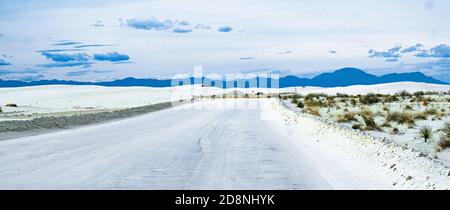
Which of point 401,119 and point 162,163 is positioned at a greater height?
point 162,163

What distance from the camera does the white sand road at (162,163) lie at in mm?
9367

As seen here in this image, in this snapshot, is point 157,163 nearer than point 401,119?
Yes

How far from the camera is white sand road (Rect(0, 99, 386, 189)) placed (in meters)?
9.37

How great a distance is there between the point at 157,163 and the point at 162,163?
0.11m

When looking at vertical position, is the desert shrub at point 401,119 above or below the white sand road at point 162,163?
below

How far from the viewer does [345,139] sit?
15.4 metres

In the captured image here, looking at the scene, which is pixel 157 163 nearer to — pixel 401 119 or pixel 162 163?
pixel 162 163

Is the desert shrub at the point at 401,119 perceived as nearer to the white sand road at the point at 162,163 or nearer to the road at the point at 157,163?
the white sand road at the point at 162,163

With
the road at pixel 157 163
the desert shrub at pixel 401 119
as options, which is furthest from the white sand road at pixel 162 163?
the desert shrub at pixel 401 119

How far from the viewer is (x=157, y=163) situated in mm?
12055

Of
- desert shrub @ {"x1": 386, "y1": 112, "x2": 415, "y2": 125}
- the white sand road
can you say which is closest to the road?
the white sand road

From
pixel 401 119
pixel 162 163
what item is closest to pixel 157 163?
pixel 162 163
